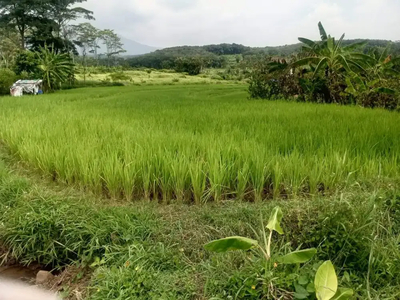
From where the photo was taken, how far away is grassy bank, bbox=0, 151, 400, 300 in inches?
47.8

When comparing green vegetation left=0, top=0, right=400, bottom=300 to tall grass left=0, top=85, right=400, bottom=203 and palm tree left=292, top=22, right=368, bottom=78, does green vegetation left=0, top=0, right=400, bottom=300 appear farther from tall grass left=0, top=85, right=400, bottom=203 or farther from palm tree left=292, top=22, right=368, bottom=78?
palm tree left=292, top=22, right=368, bottom=78

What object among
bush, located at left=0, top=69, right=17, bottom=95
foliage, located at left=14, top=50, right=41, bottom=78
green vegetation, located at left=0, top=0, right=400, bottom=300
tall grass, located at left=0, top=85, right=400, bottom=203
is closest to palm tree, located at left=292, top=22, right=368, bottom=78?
green vegetation, located at left=0, top=0, right=400, bottom=300

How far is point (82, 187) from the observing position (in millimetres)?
2090

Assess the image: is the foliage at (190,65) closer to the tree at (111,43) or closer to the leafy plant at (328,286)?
the tree at (111,43)

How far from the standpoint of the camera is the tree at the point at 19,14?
15.8m

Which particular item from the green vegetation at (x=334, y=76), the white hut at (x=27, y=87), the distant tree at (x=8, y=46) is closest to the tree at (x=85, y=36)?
the distant tree at (x=8, y=46)

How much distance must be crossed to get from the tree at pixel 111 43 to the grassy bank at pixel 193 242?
23.7 meters

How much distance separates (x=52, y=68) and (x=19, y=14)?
7.66 metres

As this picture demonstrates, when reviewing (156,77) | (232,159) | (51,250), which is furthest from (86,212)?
(156,77)

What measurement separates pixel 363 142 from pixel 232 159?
1.12m

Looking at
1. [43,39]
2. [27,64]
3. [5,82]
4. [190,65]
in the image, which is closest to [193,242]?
[5,82]

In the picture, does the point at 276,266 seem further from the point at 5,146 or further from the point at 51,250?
the point at 5,146

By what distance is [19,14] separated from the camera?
16.1 m

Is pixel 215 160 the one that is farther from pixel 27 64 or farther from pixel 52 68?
pixel 27 64
